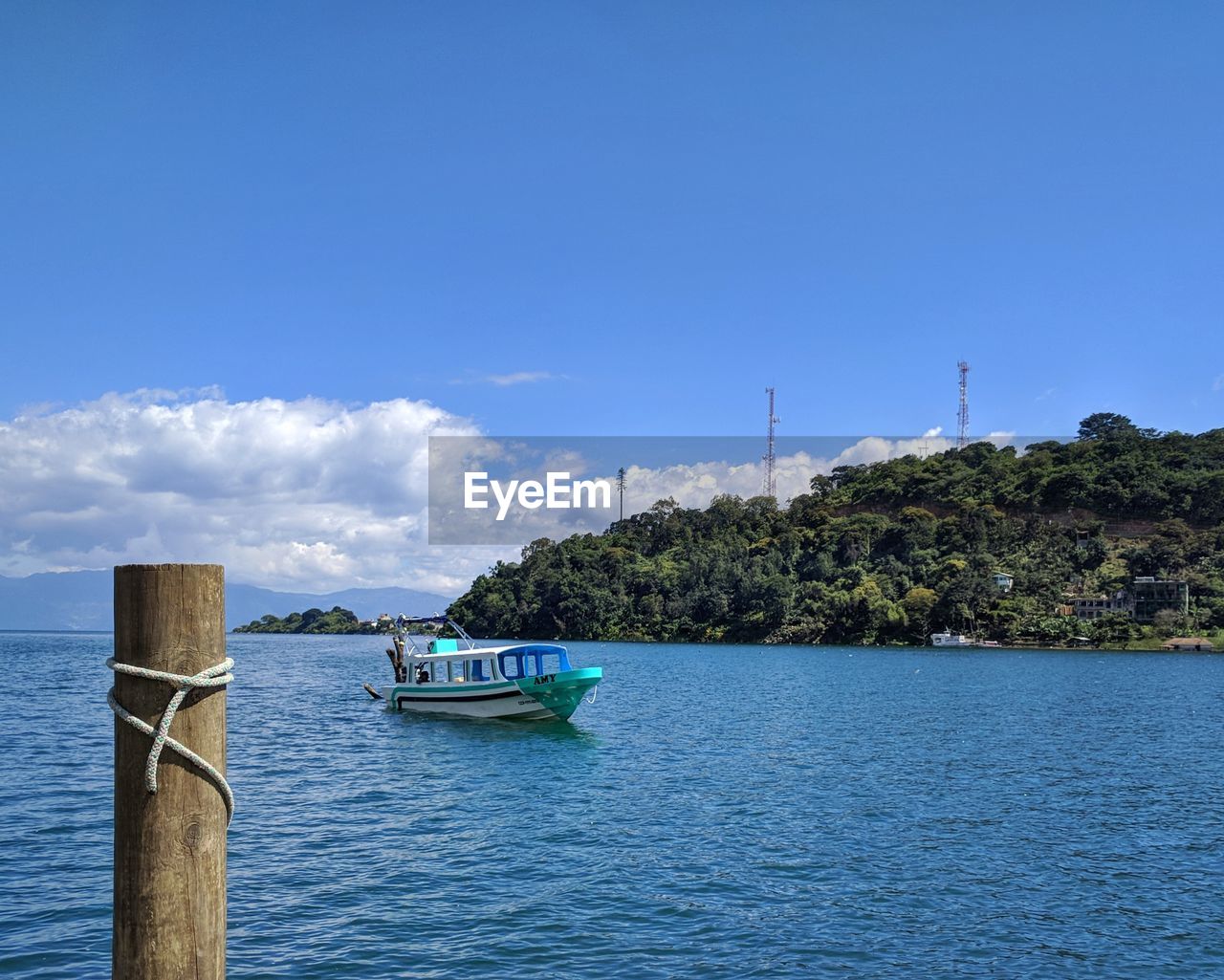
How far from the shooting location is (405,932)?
16.3 m

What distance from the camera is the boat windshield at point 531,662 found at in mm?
46656

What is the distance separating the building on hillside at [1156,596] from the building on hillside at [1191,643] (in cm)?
856

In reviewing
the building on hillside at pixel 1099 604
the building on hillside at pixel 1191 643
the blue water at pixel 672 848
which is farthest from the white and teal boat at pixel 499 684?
the building on hillside at pixel 1099 604

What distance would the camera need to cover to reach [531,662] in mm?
46938

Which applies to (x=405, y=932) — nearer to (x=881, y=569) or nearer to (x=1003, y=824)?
(x=1003, y=824)

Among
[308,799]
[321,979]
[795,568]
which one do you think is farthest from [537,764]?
[795,568]

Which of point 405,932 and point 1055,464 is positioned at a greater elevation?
point 1055,464

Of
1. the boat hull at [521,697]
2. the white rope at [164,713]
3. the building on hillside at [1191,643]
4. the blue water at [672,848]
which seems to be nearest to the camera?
the white rope at [164,713]

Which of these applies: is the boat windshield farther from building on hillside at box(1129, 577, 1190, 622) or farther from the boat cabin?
building on hillside at box(1129, 577, 1190, 622)

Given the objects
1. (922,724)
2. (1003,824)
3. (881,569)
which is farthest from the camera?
(881,569)

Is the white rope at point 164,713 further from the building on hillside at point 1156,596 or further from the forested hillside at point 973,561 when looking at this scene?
the building on hillside at point 1156,596

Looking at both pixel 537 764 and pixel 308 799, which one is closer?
pixel 308 799

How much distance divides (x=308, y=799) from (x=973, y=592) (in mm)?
132504

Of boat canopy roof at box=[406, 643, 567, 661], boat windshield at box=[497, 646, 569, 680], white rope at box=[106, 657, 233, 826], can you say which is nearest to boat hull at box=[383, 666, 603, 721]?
boat windshield at box=[497, 646, 569, 680]
